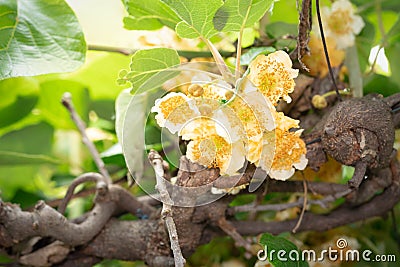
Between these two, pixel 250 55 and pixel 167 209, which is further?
pixel 250 55

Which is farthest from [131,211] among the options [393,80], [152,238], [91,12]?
[91,12]

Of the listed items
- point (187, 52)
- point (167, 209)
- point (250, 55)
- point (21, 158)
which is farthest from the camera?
point (21, 158)

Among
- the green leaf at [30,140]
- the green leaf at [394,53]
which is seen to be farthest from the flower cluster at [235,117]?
the green leaf at [30,140]

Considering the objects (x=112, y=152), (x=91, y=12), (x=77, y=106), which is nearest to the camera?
(x=112, y=152)

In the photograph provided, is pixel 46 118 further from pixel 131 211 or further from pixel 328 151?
pixel 328 151

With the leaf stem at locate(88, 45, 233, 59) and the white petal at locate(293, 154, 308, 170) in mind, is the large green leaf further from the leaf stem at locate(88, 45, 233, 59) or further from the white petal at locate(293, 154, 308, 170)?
the white petal at locate(293, 154, 308, 170)

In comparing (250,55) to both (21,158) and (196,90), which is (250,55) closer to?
(196,90)

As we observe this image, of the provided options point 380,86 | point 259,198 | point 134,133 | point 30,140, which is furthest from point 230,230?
point 30,140
